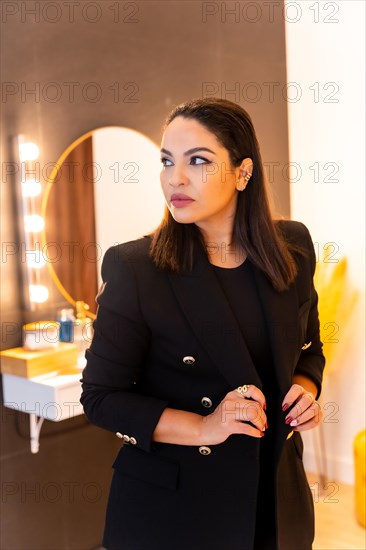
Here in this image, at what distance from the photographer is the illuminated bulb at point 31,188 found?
2008 mm

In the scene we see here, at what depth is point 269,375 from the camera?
3.61 feet

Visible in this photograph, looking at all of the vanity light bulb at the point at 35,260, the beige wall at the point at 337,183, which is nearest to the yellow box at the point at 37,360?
the vanity light bulb at the point at 35,260

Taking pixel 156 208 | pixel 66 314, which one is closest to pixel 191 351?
pixel 66 314

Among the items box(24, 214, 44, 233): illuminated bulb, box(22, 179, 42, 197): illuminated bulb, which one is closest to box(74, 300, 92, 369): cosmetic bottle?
box(24, 214, 44, 233): illuminated bulb

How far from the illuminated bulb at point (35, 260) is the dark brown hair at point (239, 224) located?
39.7 inches

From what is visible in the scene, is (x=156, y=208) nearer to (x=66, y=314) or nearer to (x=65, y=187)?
(x=65, y=187)

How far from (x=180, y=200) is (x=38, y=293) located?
1145 millimetres

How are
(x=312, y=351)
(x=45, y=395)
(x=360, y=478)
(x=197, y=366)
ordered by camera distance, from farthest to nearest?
(x=360, y=478) → (x=45, y=395) → (x=312, y=351) → (x=197, y=366)

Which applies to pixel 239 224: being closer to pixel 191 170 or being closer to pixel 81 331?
pixel 191 170

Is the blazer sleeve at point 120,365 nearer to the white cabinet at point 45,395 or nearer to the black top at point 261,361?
the black top at point 261,361

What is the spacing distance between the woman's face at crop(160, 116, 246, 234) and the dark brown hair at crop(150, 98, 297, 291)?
2cm

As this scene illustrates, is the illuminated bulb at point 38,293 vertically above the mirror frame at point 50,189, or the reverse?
the mirror frame at point 50,189

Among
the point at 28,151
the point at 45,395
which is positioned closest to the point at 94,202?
the point at 28,151

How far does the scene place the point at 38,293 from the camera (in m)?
2.06
